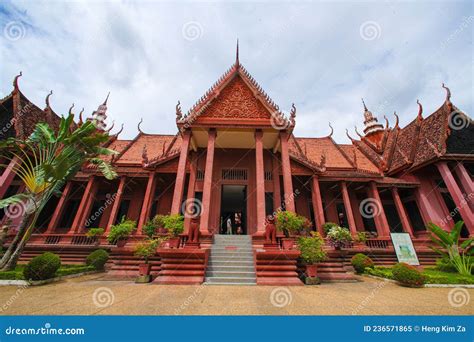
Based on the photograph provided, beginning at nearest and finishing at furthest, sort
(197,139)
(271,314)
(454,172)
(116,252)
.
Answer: (271,314), (116,252), (197,139), (454,172)

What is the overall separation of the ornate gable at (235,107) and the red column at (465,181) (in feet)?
37.3

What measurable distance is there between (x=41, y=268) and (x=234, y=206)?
38.6ft

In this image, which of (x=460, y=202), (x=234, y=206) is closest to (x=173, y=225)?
(x=234, y=206)

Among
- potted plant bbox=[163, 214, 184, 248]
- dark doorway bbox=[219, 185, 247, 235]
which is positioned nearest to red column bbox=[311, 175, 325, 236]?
dark doorway bbox=[219, 185, 247, 235]

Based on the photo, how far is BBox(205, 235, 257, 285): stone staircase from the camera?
5.80 meters

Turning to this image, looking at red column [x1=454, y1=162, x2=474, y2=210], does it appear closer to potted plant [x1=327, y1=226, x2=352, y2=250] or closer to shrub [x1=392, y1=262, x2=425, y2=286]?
potted plant [x1=327, y1=226, x2=352, y2=250]

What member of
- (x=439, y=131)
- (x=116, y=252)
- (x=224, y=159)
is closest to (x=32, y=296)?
(x=116, y=252)

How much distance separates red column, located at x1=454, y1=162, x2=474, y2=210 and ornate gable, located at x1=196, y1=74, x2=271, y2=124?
11382mm

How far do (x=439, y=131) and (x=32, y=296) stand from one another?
62.9 ft

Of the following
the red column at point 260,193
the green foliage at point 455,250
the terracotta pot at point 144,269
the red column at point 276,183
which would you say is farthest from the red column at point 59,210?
the green foliage at point 455,250

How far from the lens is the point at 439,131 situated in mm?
12391

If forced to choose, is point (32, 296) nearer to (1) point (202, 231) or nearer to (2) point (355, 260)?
(1) point (202, 231)

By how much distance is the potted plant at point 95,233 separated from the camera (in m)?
9.97

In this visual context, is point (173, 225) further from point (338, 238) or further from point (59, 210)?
point (59, 210)
